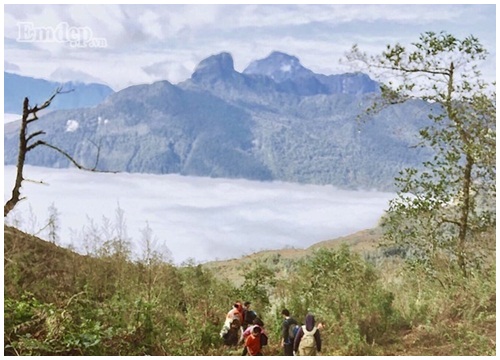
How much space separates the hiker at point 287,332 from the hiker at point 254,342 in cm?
19

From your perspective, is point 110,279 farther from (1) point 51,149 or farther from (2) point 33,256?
(1) point 51,149

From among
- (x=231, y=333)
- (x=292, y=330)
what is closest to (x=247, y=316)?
(x=231, y=333)

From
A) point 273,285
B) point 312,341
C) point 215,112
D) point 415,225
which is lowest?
point 312,341

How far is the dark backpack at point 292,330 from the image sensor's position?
19.8ft

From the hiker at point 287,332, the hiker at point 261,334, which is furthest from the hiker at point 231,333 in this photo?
the hiker at point 287,332

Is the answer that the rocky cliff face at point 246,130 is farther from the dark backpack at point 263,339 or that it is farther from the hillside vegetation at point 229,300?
the dark backpack at point 263,339

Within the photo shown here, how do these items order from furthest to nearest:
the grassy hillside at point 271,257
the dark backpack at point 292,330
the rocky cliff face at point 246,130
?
the rocky cliff face at point 246,130, the grassy hillside at point 271,257, the dark backpack at point 292,330

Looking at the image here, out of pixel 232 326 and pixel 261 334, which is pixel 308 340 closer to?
pixel 261 334

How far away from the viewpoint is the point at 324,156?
23.0 feet

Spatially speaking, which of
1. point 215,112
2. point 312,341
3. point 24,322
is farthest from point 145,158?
point 312,341

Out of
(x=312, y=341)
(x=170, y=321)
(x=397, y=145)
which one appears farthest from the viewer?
(x=397, y=145)

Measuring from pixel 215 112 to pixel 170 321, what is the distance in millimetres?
1949

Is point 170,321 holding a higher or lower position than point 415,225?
lower

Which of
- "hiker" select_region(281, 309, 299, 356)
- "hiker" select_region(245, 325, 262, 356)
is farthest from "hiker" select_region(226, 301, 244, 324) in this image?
"hiker" select_region(281, 309, 299, 356)
